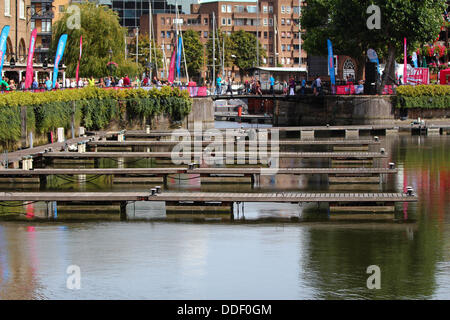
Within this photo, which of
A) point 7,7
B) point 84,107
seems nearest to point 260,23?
point 7,7

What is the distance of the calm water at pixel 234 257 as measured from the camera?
21.6 meters

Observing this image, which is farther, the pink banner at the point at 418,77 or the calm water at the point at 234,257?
the pink banner at the point at 418,77

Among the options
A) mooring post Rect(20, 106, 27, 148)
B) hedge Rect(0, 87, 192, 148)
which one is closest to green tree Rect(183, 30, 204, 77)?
hedge Rect(0, 87, 192, 148)

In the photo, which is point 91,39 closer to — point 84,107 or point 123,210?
point 84,107

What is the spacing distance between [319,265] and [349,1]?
5868 centimetres

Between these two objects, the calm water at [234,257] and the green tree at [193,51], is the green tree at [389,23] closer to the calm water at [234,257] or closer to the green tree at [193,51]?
the calm water at [234,257]

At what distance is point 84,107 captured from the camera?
203 ft

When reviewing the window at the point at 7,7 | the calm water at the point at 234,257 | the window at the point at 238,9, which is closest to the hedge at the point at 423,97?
the window at the point at 7,7

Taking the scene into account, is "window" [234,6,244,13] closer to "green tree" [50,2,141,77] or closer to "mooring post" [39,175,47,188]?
"green tree" [50,2,141,77]

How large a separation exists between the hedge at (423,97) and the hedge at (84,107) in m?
16.9

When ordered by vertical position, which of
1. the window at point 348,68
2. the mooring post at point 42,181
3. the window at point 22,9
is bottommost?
the mooring post at point 42,181

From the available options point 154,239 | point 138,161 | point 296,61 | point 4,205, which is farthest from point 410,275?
point 296,61

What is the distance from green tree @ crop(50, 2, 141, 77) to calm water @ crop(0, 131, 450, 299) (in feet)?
185

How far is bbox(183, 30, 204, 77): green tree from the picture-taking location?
16538cm
